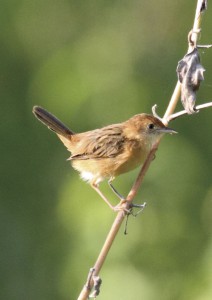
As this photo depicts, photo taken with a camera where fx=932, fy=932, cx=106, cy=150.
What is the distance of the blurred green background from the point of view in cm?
635

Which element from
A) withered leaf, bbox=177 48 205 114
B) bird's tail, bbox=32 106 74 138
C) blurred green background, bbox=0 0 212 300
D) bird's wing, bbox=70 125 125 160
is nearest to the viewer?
Result: withered leaf, bbox=177 48 205 114

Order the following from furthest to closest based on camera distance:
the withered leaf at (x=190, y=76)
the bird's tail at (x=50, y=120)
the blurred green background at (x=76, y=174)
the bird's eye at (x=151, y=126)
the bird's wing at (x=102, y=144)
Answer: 1. the blurred green background at (x=76, y=174)
2. the bird's tail at (x=50, y=120)
3. the bird's wing at (x=102, y=144)
4. the bird's eye at (x=151, y=126)
5. the withered leaf at (x=190, y=76)

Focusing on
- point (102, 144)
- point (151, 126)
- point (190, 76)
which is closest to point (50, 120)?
point (102, 144)

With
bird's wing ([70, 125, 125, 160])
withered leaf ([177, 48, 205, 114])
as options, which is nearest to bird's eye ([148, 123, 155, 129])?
bird's wing ([70, 125, 125, 160])

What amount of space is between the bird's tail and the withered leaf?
1911 millimetres

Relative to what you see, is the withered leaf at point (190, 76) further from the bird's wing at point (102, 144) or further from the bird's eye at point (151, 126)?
the bird's wing at point (102, 144)

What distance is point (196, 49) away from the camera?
3.35 m

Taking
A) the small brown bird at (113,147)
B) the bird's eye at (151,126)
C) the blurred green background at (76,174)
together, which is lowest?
the blurred green background at (76,174)

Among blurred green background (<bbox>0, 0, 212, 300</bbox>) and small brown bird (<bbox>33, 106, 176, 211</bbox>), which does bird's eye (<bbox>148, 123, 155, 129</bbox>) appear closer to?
small brown bird (<bbox>33, 106, 176, 211</bbox>)

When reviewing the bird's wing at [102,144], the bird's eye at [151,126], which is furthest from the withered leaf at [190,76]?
the bird's wing at [102,144]

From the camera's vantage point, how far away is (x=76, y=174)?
24.7ft

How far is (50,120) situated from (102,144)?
0.40 metres

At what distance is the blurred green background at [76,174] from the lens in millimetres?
6352

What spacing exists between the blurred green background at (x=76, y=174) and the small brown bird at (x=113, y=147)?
3.41ft
